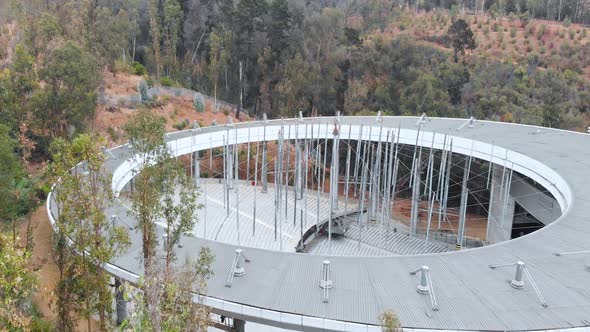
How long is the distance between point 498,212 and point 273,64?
20554 millimetres

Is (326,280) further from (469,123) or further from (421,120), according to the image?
(469,123)

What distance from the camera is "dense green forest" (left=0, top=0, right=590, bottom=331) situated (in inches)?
947

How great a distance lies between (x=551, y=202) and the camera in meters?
20.3

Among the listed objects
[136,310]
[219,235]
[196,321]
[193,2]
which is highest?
[193,2]

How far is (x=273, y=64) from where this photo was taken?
124 ft

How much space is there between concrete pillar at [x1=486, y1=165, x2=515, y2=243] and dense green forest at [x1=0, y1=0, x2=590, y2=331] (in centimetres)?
977

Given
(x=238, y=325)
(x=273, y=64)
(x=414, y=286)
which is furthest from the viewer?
(x=273, y=64)

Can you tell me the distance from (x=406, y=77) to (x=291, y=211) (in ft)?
54.8

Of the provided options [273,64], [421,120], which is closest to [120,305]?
[421,120]

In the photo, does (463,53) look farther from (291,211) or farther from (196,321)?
(196,321)

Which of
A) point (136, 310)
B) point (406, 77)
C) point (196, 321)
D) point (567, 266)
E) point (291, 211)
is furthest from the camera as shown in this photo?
point (406, 77)

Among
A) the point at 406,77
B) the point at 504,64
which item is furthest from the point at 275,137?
the point at 504,64

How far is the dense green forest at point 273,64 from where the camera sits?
78.9 ft

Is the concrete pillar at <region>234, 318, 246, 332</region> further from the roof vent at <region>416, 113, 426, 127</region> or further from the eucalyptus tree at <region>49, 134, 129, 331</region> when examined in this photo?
the roof vent at <region>416, 113, 426, 127</region>
